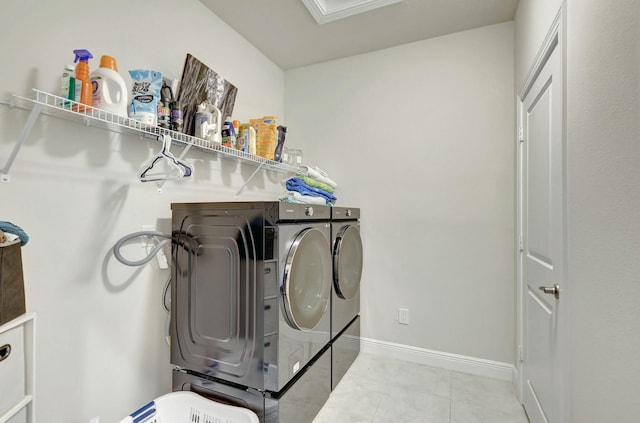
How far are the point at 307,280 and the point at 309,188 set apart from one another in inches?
34.3

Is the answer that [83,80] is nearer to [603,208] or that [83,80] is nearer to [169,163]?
[169,163]

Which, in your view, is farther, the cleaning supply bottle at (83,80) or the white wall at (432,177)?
the white wall at (432,177)

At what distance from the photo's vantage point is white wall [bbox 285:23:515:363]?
2301 millimetres

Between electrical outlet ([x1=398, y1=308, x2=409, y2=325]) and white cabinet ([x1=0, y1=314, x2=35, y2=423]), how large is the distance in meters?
2.29

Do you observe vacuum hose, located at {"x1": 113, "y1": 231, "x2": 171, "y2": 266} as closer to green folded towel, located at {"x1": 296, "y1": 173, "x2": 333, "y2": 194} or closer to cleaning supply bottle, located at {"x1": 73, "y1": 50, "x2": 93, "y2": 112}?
cleaning supply bottle, located at {"x1": 73, "y1": 50, "x2": 93, "y2": 112}

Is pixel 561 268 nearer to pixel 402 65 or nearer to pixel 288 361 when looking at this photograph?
pixel 288 361

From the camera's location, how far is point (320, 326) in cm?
186

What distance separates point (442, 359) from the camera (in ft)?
8.00

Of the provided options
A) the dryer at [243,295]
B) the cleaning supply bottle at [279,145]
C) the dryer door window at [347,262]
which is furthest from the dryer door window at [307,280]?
the cleaning supply bottle at [279,145]

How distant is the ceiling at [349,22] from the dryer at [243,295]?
150cm

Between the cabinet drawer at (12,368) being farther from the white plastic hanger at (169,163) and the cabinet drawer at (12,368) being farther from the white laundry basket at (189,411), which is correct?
the white plastic hanger at (169,163)

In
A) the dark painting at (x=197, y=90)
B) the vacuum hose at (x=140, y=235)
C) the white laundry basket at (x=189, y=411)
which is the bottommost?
the white laundry basket at (x=189, y=411)

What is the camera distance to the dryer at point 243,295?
55.4 inches

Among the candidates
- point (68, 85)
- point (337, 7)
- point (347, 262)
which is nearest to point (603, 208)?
point (347, 262)
